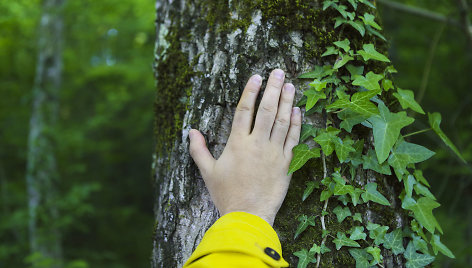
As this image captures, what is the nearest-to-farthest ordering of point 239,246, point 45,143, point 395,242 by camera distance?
1. point 239,246
2. point 395,242
3. point 45,143

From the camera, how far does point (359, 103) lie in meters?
1.36

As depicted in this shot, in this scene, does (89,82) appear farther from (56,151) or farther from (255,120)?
(255,120)

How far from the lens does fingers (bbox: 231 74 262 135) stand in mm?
1439

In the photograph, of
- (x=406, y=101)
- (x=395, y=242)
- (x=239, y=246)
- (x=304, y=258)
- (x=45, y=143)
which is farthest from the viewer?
(x=45, y=143)

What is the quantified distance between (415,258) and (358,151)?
54 centimetres

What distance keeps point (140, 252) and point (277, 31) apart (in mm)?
9813

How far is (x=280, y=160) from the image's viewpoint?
4.64 ft

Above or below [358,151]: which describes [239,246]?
below

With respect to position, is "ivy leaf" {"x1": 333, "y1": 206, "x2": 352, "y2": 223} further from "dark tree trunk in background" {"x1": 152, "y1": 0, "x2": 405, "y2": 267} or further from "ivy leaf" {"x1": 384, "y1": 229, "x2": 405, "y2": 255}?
"ivy leaf" {"x1": 384, "y1": 229, "x2": 405, "y2": 255}

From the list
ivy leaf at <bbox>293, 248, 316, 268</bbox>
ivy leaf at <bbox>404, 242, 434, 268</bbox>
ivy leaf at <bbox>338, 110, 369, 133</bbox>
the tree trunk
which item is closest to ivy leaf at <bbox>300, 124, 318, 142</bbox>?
ivy leaf at <bbox>338, 110, 369, 133</bbox>

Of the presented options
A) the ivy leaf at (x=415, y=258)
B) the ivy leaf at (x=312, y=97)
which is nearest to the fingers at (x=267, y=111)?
the ivy leaf at (x=312, y=97)

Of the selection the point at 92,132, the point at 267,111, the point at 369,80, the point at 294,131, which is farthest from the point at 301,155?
the point at 92,132

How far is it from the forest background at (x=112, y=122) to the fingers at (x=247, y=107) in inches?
176

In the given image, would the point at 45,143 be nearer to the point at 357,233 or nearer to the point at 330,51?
the point at 330,51
